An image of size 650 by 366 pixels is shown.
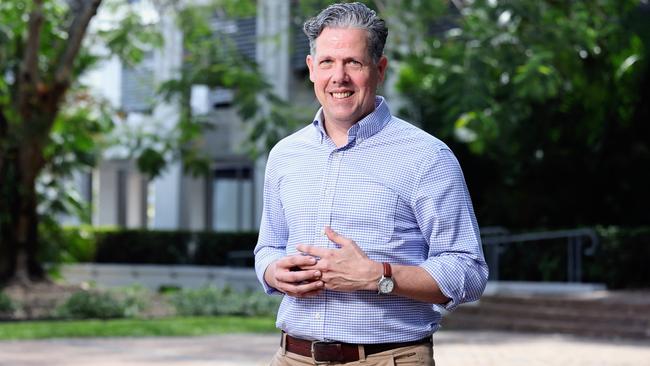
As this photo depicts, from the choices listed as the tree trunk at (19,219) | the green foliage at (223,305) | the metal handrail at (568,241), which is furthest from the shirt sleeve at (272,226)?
the tree trunk at (19,219)

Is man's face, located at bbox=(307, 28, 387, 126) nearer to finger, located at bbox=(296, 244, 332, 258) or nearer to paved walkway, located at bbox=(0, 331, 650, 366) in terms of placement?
finger, located at bbox=(296, 244, 332, 258)

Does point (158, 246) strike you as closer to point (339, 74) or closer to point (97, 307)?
point (97, 307)

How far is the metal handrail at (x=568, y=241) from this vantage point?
718 inches

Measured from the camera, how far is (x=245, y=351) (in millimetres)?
12234

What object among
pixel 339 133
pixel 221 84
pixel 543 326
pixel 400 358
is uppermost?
pixel 221 84

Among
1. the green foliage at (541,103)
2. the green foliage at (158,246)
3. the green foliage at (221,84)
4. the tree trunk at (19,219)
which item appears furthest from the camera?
the green foliage at (158,246)

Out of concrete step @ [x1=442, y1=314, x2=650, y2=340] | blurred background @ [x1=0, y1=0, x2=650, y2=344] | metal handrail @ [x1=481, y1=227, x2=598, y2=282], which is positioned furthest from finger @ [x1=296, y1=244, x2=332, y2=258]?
metal handrail @ [x1=481, y1=227, x2=598, y2=282]

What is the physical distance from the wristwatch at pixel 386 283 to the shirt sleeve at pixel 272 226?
50cm

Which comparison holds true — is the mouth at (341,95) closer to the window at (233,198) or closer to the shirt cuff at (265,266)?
the shirt cuff at (265,266)

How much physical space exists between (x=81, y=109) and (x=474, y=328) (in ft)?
31.1

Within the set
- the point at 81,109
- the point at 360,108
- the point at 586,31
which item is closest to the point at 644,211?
the point at 586,31

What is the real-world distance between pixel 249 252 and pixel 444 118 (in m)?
8.46

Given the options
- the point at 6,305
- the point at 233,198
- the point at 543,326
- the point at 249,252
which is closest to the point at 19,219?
the point at 6,305

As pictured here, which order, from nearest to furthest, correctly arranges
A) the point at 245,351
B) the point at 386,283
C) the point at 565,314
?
the point at 386,283
the point at 245,351
the point at 565,314
